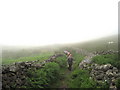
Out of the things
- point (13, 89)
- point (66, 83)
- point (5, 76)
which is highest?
point (5, 76)

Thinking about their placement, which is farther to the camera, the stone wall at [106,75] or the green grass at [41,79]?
the green grass at [41,79]

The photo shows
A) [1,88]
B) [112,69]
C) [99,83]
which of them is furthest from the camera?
[112,69]

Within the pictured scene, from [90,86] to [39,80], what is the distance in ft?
15.9

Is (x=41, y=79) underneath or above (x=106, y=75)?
underneath

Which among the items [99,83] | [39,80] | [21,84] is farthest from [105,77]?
[21,84]

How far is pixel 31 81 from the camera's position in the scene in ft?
34.9

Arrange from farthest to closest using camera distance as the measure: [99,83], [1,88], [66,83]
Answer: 1. [66,83]
2. [99,83]
3. [1,88]

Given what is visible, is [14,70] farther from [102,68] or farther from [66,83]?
[102,68]

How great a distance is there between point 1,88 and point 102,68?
32.9 ft

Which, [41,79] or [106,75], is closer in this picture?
[106,75]

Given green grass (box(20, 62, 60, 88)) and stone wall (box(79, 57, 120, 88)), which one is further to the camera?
green grass (box(20, 62, 60, 88))

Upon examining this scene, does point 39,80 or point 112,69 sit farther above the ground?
point 112,69

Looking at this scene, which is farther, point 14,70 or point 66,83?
point 66,83

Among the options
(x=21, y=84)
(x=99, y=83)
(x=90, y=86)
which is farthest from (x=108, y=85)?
(x=21, y=84)
